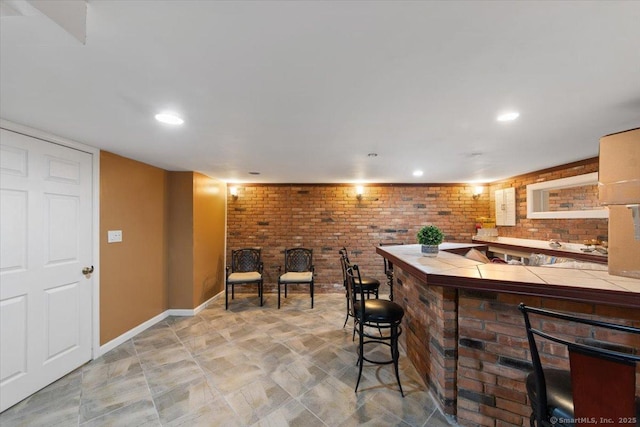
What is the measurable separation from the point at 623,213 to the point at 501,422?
5.39 feet

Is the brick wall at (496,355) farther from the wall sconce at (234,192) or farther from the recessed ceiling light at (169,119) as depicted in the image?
the wall sconce at (234,192)

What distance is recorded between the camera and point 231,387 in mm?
2191

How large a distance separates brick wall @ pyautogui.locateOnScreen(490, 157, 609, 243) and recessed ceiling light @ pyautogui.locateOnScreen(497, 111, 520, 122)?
226 centimetres

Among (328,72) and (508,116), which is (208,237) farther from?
(508,116)

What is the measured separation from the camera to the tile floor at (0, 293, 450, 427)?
72.7 inches

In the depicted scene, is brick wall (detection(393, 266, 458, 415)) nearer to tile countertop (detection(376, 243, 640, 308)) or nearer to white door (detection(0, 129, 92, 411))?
tile countertop (detection(376, 243, 640, 308))

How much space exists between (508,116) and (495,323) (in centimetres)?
153

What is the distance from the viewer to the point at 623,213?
1.61 meters

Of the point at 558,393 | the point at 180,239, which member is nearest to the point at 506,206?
the point at 558,393

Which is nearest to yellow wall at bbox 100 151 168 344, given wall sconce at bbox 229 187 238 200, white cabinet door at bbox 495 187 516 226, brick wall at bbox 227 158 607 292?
wall sconce at bbox 229 187 238 200

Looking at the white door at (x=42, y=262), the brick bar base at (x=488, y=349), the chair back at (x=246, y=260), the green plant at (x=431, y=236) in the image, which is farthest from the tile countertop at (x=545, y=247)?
the white door at (x=42, y=262)

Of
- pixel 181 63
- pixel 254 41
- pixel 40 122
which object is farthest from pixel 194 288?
pixel 254 41

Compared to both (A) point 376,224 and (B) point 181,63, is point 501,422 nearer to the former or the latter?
(B) point 181,63

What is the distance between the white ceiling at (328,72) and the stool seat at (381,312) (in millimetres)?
1597
